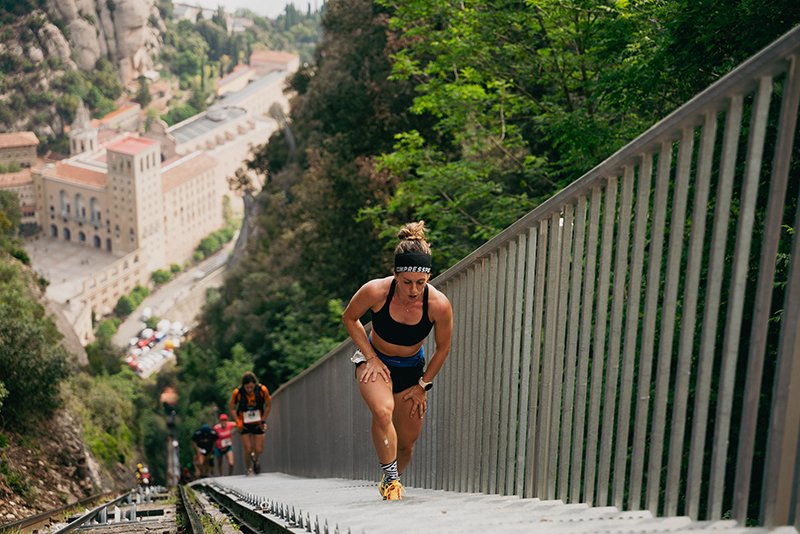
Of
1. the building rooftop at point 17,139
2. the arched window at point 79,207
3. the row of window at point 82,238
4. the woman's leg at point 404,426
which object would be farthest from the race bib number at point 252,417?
the arched window at point 79,207

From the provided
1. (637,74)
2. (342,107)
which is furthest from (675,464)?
(342,107)

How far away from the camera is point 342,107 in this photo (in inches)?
1297

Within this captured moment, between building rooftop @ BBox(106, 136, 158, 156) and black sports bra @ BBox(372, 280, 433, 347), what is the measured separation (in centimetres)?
13475

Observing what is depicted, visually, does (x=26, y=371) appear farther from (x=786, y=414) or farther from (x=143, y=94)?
(x=143, y=94)

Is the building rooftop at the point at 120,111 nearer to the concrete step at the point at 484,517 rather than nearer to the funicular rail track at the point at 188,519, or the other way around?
the funicular rail track at the point at 188,519

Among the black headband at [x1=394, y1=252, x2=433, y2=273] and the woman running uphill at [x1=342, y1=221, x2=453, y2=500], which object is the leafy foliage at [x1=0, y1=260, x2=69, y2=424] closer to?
the woman running uphill at [x1=342, y1=221, x2=453, y2=500]

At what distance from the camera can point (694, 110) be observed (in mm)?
3160

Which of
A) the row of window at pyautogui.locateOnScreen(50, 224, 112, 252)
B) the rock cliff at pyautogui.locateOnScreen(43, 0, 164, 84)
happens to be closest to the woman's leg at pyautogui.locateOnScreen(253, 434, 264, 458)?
the row of window at pyautogui.locateOnScreen(50, 224, 112, 252)

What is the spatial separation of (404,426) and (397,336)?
0.69 metres

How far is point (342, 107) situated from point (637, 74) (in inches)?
892

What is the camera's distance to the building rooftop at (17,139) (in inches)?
5069

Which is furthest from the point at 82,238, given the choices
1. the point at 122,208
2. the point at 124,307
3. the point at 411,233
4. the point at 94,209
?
the point at 411,233

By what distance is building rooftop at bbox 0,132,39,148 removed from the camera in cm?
12875

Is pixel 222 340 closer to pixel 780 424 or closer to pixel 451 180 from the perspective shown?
pixel 451 180
